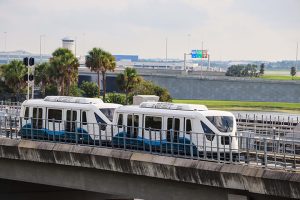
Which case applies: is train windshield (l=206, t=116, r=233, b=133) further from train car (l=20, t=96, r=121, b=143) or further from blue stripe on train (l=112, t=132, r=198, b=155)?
train car (l=20, t=96, r=121, b=143)

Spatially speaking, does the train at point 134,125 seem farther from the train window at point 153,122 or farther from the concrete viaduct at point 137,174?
the concrete viaduct at point 137,174

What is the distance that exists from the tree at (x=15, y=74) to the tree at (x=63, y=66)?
3381mm

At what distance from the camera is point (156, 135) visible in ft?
119

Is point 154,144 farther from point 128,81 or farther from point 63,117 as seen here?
point 128,81

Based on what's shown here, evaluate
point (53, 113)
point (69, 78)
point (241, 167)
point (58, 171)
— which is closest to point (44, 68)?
point (69, 78)

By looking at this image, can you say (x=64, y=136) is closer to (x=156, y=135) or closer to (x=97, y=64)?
(x=156, y=135)

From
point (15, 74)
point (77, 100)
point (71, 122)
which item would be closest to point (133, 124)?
point (71, 122)

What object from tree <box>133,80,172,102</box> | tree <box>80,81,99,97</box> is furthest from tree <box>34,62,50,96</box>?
tree <box>80,81,99,97</box>

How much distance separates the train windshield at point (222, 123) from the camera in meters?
36.4

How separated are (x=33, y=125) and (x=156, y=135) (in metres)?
7.98

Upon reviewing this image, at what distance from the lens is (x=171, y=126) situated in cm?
3700

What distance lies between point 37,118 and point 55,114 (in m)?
1.09

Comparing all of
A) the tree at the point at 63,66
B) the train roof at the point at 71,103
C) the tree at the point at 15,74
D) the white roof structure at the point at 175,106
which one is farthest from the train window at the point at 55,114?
the tree at the point at 15,74

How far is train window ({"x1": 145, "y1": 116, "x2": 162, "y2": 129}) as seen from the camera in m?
37.5
